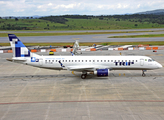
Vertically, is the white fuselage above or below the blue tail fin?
below

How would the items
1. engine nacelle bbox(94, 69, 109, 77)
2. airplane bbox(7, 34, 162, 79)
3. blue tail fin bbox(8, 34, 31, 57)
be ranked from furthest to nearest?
airplane bbox(7, 34, 162, 79)
blue tail fin bbox(8, 34, 31, 57)
engine nacelle bbox(94, 69, 109, 77)

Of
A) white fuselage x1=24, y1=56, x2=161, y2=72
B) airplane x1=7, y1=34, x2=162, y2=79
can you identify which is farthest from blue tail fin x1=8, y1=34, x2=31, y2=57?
white fuselage x1=24, y1=56, x2=161, y2=72

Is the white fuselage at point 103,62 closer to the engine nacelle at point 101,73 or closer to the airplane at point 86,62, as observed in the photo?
the airplane at point 86,62

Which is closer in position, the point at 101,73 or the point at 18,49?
the point at 101,73

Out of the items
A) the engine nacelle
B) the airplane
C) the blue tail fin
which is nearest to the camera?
the engine nacelle

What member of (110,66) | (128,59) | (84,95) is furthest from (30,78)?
(128,59)

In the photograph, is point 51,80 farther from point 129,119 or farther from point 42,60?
point 129,119

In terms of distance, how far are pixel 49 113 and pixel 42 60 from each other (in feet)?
46.8

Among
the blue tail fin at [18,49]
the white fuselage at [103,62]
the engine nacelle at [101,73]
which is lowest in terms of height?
the engine nacelle at [101,73]

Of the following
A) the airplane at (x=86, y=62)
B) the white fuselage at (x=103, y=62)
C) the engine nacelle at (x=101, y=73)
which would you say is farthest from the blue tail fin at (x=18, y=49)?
the engine nacelle at (x=101, y=73)

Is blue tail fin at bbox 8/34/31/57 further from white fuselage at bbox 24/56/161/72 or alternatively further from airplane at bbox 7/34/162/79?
white fuselage at bbox 24/56/161/72

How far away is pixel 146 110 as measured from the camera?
18859 millimetres

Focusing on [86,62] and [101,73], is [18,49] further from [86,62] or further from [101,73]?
[101,73]

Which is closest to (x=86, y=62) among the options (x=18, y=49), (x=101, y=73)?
(x=101, y=73)
